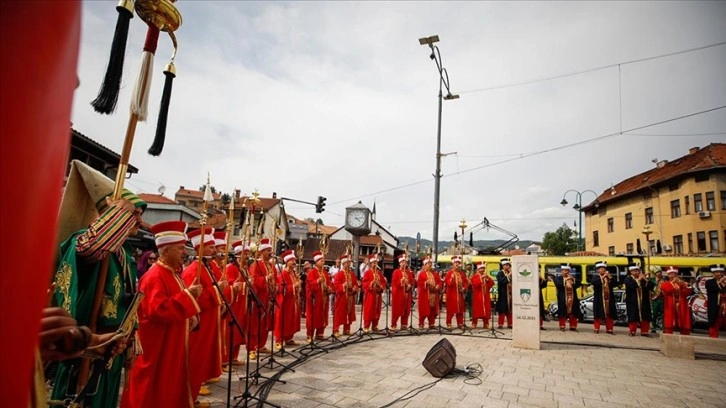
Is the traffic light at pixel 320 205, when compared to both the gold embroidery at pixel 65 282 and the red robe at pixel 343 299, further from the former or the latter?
the gold embroidery at pixel 65 282

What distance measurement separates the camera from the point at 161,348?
Result: 3.81m

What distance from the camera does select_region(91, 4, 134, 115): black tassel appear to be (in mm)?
2688

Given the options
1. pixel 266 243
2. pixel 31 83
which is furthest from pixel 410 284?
pixel 31 83

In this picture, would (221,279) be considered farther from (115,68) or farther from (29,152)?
(29,152)

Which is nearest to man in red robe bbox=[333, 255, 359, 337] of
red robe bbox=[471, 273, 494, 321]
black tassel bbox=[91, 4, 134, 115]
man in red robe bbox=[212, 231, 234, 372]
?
man in red robe bbox=[212, 231, 234, 372]

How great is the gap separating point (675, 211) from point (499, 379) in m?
34.7

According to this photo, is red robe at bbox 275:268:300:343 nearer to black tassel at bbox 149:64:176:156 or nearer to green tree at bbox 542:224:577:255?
black tassel at bbox 149:64:176:156

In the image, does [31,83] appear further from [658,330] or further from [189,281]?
[658,330]

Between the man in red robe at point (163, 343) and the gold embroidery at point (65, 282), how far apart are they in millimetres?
1269

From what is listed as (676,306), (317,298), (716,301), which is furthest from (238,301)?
(716,301)

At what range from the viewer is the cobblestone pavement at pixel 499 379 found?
5.37 meters

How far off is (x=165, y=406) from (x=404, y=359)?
5.15 metres

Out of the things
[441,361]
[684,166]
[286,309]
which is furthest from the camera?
[684,166]

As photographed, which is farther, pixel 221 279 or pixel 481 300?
pixel 481 300
